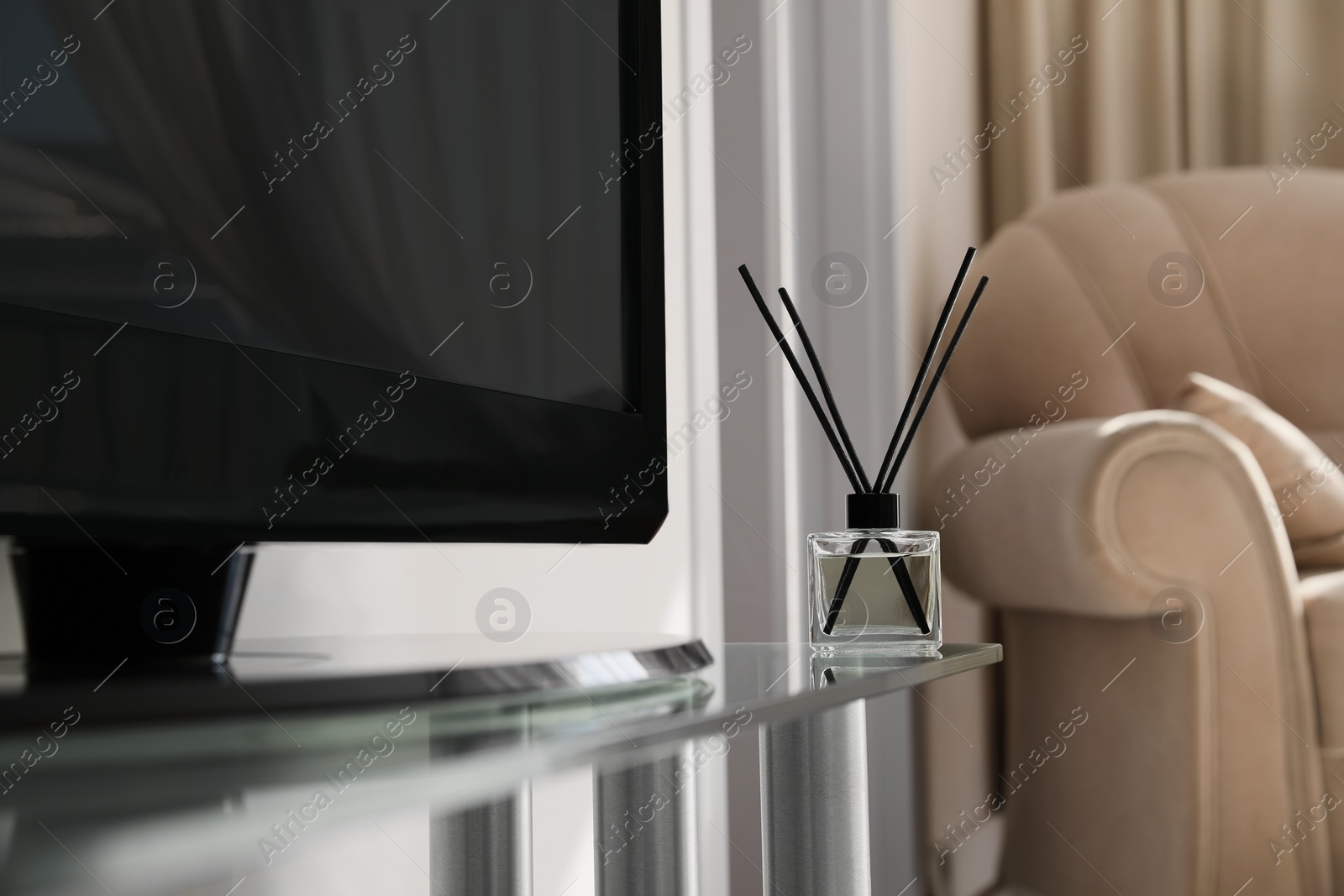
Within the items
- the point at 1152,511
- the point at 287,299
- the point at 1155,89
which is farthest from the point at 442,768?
the point at 1155,89

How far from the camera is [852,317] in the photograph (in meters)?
1.49

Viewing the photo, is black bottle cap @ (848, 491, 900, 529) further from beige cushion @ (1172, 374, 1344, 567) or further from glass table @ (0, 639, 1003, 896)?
beige cushion @ (1172, 374, 1344, 567)

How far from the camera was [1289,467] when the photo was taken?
1328 mm

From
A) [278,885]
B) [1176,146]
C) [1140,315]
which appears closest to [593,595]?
[278,885]

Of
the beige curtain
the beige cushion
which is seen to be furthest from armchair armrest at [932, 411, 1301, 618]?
the beige curtain

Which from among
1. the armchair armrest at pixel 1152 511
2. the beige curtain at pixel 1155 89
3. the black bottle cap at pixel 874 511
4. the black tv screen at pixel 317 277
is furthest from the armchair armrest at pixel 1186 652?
the beige curtain at pixel 1155 89

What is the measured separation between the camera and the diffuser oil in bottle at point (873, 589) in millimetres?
563

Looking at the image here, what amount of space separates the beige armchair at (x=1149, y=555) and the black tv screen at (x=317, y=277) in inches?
27.7

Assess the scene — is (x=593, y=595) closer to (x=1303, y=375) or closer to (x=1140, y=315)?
(x=1140, y=315)

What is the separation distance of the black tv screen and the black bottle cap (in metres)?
0.12

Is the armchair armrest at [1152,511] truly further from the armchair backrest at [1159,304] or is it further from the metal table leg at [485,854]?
the metal table leg at [485,854]

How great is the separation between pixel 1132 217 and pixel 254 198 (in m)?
1.68

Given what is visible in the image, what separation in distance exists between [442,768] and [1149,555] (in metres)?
1.02

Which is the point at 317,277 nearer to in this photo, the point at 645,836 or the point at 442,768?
the point at 442,768
